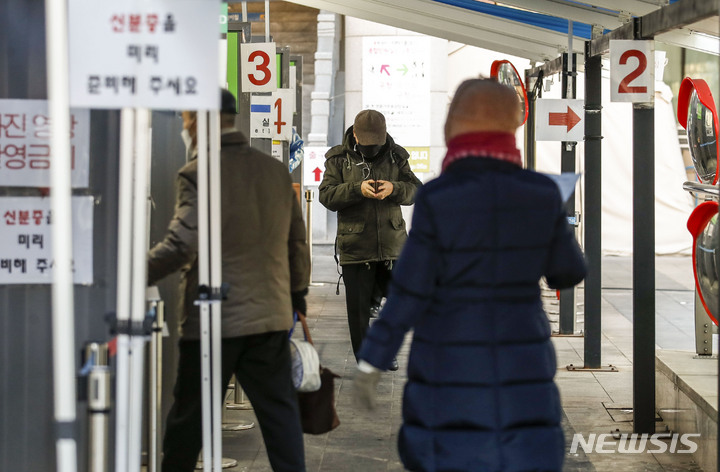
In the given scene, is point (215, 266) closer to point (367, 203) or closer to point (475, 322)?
point (475, 322)

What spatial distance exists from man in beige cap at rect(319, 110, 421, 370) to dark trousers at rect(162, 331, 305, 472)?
3.18m

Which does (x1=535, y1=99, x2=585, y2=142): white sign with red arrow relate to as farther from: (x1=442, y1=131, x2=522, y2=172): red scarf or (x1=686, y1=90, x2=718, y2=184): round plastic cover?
(x1=442, y1=131, x2=522, y2=172): red scarf

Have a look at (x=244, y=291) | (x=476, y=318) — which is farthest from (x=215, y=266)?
(x=476, y=318)

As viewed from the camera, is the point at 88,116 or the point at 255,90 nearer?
the point at 88,116

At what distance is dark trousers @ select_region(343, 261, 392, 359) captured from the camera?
761cm

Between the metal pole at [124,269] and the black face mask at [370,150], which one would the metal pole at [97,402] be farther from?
the black face mask at [370,150]

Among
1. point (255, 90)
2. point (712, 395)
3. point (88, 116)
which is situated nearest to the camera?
point (88, 116)

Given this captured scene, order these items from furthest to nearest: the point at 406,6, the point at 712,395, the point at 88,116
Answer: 1. the point at 406,6
2. the point at 712,395
3. the point at 88,116

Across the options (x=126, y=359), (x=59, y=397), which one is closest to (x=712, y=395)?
(x=126, y=359)

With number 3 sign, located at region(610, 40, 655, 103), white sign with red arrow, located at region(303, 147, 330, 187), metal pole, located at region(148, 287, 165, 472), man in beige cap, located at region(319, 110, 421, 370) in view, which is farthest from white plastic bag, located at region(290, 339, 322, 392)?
white sign with red arrow, located at region(303, 147, 330, 187)

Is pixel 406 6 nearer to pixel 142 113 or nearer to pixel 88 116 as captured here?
pixel 88 116

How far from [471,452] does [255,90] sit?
6.08 m

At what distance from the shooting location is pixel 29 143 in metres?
3.93

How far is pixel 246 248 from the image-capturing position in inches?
164
